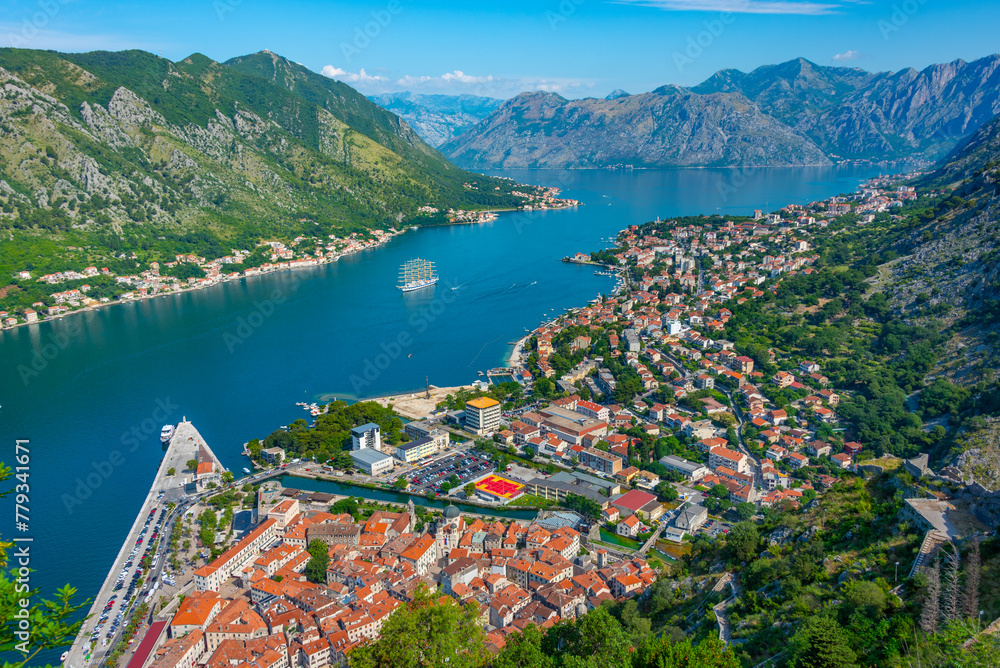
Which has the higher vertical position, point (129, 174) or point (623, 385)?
point (129, 174)

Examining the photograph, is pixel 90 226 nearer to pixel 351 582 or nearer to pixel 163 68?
pixel 163 68

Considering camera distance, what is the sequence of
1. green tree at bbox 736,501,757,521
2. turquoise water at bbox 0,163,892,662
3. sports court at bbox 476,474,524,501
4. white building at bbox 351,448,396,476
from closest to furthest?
green tree at bbox 736,501,757,521
sports court at bbox 476,474,524,501
turquoise water at bbox 0,163,892,662
white building at bbox 351,448,396,476

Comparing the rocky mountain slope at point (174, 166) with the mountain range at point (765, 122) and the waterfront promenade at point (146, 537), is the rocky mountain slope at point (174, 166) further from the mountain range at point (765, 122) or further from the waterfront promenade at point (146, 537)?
the mountain range at point (765, 122)

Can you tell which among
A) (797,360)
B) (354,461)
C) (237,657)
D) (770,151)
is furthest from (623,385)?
(770,151)

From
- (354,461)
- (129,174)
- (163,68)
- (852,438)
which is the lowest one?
(354,461)

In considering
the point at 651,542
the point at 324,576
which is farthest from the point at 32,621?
the point at 651,542

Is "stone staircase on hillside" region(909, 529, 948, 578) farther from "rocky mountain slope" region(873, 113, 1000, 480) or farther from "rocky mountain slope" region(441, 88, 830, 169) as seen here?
"rocky mountain slope" region(441, 88, 830, 169)

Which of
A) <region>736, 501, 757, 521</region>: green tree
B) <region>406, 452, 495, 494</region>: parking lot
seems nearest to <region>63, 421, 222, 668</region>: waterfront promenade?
<region>406, 452, 495, 494</region>: parking lot
